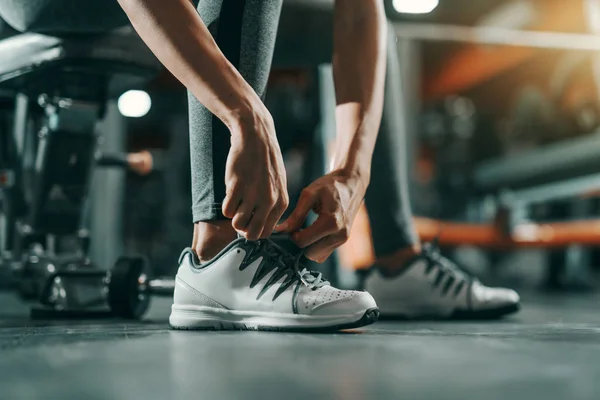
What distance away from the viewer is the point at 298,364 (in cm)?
68

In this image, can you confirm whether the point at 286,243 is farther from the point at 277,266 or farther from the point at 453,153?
the point at 453,153

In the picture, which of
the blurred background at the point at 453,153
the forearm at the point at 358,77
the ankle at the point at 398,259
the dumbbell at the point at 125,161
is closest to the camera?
→ the forearm at the point at 358,77

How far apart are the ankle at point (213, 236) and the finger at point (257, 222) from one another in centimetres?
12

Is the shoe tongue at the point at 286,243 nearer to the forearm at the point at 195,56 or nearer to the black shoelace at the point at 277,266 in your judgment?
the black shoelace at the point at 277,266

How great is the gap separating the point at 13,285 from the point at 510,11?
707 centimetres

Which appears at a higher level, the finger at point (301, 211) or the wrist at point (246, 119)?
the wrist at point (246, 119)

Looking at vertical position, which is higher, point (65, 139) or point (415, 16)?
point (415, 16)

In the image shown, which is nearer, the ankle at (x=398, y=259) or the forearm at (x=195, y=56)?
the forearm at (x=195, y=56)

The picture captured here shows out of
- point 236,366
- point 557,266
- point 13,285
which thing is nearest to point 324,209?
point 236,366

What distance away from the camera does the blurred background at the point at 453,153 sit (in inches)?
102

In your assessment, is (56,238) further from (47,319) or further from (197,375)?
(197,375)

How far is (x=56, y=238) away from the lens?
5.15 feet

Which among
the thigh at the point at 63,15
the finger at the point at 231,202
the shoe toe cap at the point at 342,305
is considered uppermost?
the thigh at the point at 63,15

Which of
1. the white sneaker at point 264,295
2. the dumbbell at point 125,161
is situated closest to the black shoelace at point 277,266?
the white sneaker at point 264,295
